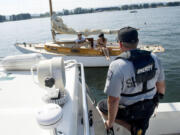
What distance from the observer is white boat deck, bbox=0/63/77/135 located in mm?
1418

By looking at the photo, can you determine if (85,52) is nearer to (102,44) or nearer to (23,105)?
(102,44)

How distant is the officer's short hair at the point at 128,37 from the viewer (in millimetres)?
1672

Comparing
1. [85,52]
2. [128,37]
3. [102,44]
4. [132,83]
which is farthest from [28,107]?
[85,52]

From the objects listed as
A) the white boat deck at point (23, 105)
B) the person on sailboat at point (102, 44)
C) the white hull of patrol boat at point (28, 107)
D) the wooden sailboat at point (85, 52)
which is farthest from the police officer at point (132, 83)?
the wooden sailboat at point (85, 52)

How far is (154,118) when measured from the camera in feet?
8.32

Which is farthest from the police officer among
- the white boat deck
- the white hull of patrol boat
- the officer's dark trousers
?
the white boat deck

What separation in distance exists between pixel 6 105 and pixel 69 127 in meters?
0.81

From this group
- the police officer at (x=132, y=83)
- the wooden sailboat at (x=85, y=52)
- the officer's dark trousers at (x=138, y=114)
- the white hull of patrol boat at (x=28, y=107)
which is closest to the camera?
the white hull of patrol boat at (x=28, y=107)

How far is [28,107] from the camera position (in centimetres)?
173

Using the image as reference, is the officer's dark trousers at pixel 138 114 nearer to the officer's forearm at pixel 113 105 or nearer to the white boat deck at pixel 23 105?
the officer's forearm at pixel 113 105

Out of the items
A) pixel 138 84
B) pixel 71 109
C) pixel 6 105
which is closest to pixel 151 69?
pixel 138 84

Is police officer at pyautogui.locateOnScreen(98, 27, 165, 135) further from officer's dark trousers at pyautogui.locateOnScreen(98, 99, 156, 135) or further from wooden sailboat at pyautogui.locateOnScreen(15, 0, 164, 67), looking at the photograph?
wooden sailboat at pyautogui.locateOnScreen(15, 0, 164, 67)

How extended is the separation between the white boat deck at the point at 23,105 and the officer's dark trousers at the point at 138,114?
1.84ft

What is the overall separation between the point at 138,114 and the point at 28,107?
1.16 m
